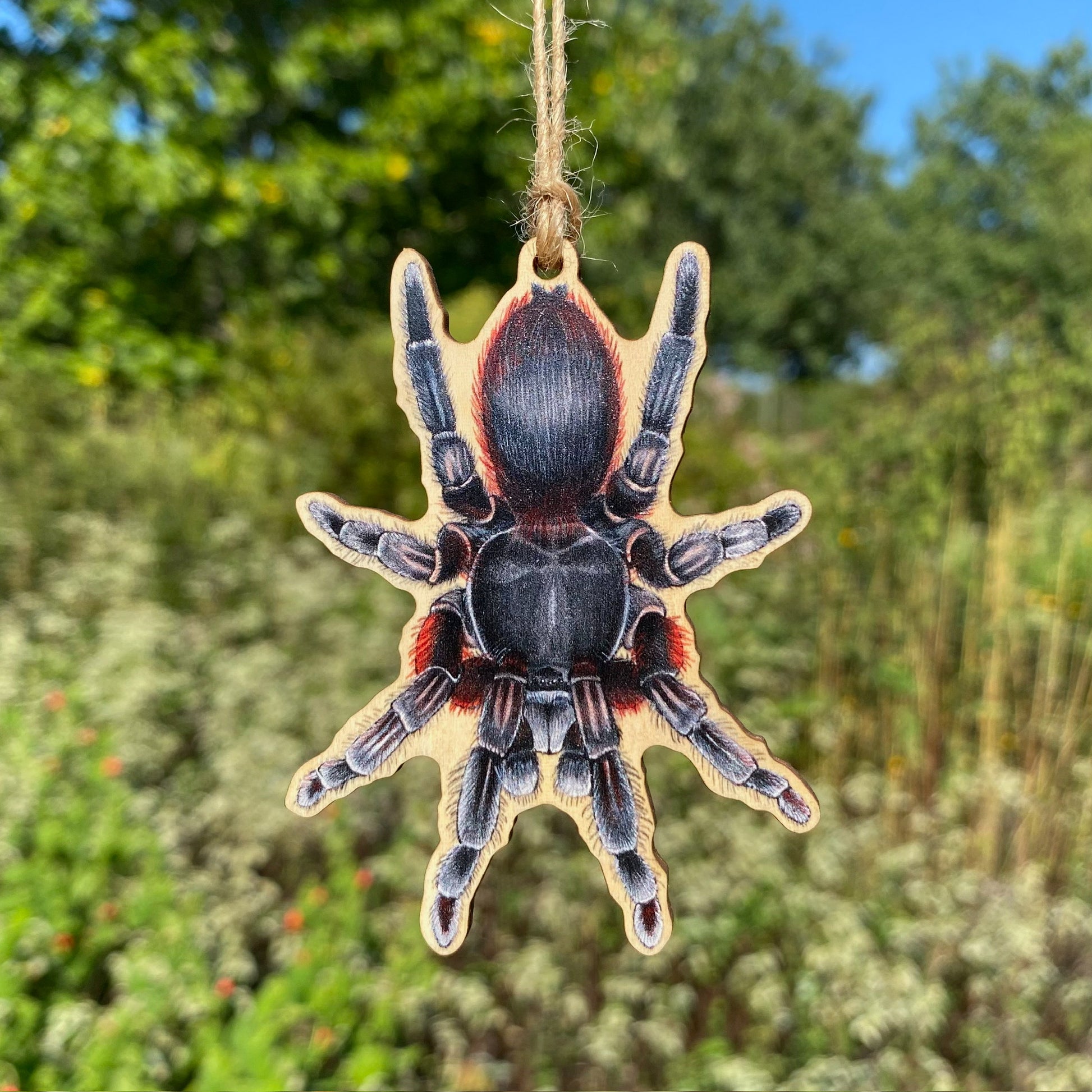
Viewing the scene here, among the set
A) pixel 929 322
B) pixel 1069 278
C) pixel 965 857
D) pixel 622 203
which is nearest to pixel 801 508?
pixel 965 857

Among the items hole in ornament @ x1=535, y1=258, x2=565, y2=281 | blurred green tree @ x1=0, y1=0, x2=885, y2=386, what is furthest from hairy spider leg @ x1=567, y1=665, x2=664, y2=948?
blurred green tree @ x1=0, y1=0, x2=885, y2=386

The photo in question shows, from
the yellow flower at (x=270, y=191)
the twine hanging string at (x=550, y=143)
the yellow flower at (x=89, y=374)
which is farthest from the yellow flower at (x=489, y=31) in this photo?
the twine hanging string at (x=550, y=143)

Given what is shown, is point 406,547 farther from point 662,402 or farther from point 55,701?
point 55,701

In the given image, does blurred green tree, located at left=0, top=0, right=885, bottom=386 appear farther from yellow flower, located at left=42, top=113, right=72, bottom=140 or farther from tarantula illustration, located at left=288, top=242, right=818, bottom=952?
tarantula illustration, located at left=288, top=242, right=818, bottom=952

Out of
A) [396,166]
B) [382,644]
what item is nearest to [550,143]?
[382,644]

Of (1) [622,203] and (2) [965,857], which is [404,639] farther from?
(1) [622,203]
